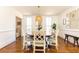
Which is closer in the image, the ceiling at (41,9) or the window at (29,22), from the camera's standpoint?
the ceiling at (41,9)

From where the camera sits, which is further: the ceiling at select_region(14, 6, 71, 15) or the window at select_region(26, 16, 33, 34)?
the window at select_region(26, 16, 33, 34)

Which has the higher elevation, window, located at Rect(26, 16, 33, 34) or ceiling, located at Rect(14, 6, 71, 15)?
ceiling, located at Rect(14, 6, 71, 15)

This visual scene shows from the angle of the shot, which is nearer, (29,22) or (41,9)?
(41,9)

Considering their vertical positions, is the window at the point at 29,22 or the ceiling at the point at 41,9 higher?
the ceiling at the point at 41,9

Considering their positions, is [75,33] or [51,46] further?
[75,33]

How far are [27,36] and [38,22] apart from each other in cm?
568

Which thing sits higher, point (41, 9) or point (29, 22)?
point (41, 9)
